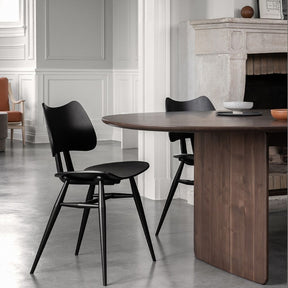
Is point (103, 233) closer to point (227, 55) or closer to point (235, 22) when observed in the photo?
point (227, 55)

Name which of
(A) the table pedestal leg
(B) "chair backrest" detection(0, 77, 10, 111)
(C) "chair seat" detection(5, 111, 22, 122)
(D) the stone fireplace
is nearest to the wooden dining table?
(A) the table pedestal leg

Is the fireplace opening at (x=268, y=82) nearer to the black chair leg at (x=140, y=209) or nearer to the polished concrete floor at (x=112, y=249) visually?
the polished concrete floor at (x=112, y=249)

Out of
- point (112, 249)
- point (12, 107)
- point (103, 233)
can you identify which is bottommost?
point (112, 249)

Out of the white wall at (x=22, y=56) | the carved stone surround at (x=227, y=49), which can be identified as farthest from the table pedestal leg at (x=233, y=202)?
the white wall at (x=22, y=56)

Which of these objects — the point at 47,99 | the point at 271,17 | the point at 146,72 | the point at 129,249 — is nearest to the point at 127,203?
the point at 146,72

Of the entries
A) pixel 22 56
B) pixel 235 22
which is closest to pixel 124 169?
pixel 235 22

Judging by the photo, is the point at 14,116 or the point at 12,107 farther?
the point at 12,107

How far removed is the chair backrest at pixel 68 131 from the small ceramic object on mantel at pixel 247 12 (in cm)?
199

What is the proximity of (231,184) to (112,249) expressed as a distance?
3.01ft

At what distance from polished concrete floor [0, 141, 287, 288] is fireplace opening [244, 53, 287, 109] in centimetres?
110

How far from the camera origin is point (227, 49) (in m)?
5.34

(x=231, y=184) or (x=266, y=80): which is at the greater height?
(x=266, y=80)

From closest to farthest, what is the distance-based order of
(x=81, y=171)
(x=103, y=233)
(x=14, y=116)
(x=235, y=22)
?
1. (x=103, y=233)
2. (x=81, y=171)
3. (x=235, y=22)
4. (x=14, y=116)

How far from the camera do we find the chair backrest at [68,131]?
12.2ft
